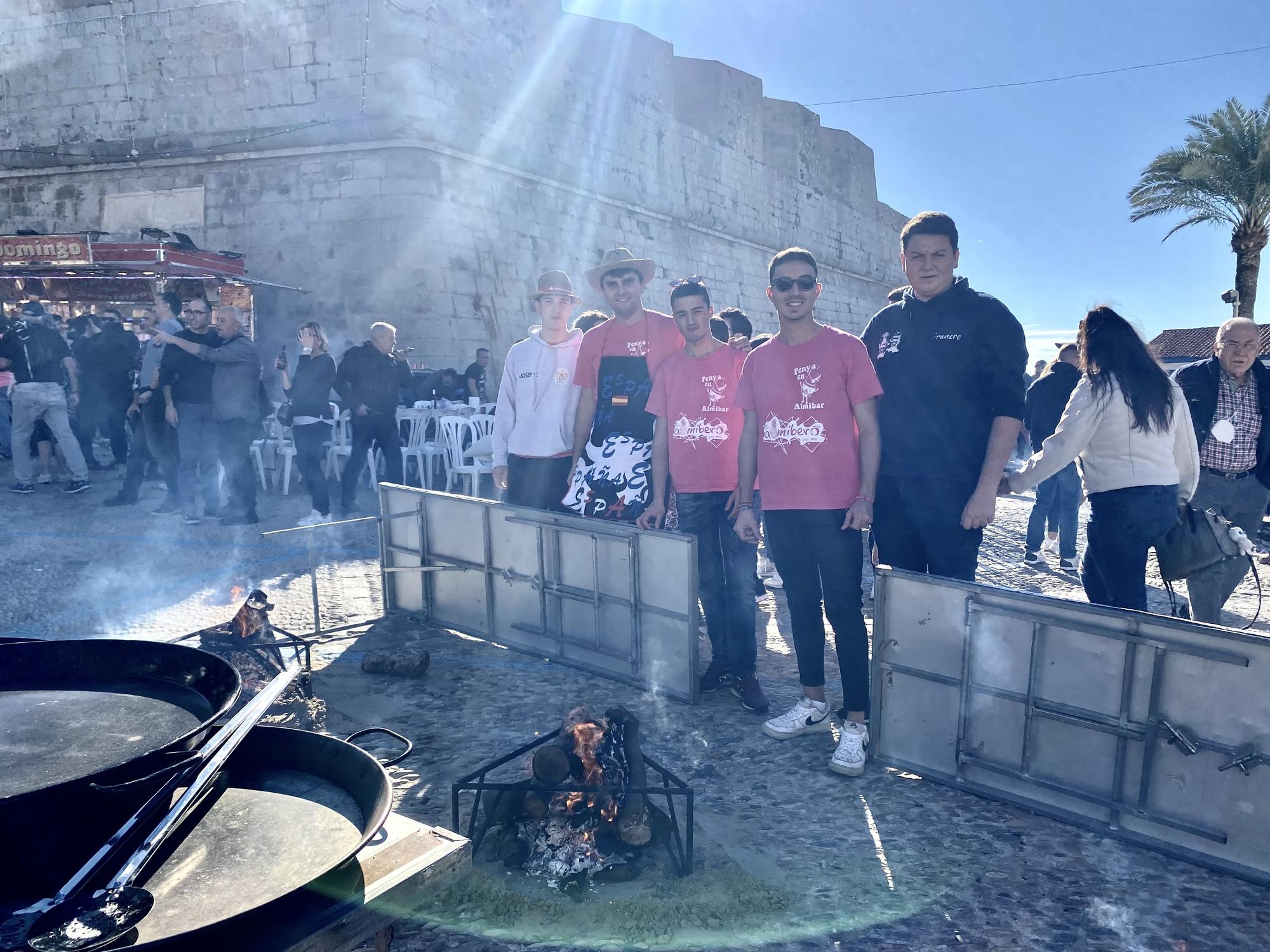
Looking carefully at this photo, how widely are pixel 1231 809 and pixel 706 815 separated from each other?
1693 millimetres

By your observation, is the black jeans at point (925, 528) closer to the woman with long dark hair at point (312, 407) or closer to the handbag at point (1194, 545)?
the handbag at point (1194, 545)

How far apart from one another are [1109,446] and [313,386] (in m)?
7.02

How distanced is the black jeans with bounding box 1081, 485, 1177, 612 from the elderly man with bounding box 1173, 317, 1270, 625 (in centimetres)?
127

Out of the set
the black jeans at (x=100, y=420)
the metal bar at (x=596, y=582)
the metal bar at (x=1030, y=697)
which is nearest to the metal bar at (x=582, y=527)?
the metal bar at (x=596, y=582)

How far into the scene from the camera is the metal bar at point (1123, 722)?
2762mm

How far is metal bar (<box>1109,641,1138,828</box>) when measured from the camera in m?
2.76

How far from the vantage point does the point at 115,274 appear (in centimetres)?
1384

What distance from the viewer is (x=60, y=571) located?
249 inches

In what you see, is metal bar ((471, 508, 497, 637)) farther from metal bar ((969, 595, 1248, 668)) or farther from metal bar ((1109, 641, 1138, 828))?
metal bar ((1109, 641, 1138, 828))

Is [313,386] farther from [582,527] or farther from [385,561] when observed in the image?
[582,527]

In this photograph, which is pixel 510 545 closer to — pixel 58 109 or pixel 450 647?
pixel 450 647

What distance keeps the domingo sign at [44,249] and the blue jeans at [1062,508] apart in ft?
47.5

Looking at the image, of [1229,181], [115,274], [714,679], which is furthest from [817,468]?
[1229,181]

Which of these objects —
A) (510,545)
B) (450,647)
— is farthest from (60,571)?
(510,545)
